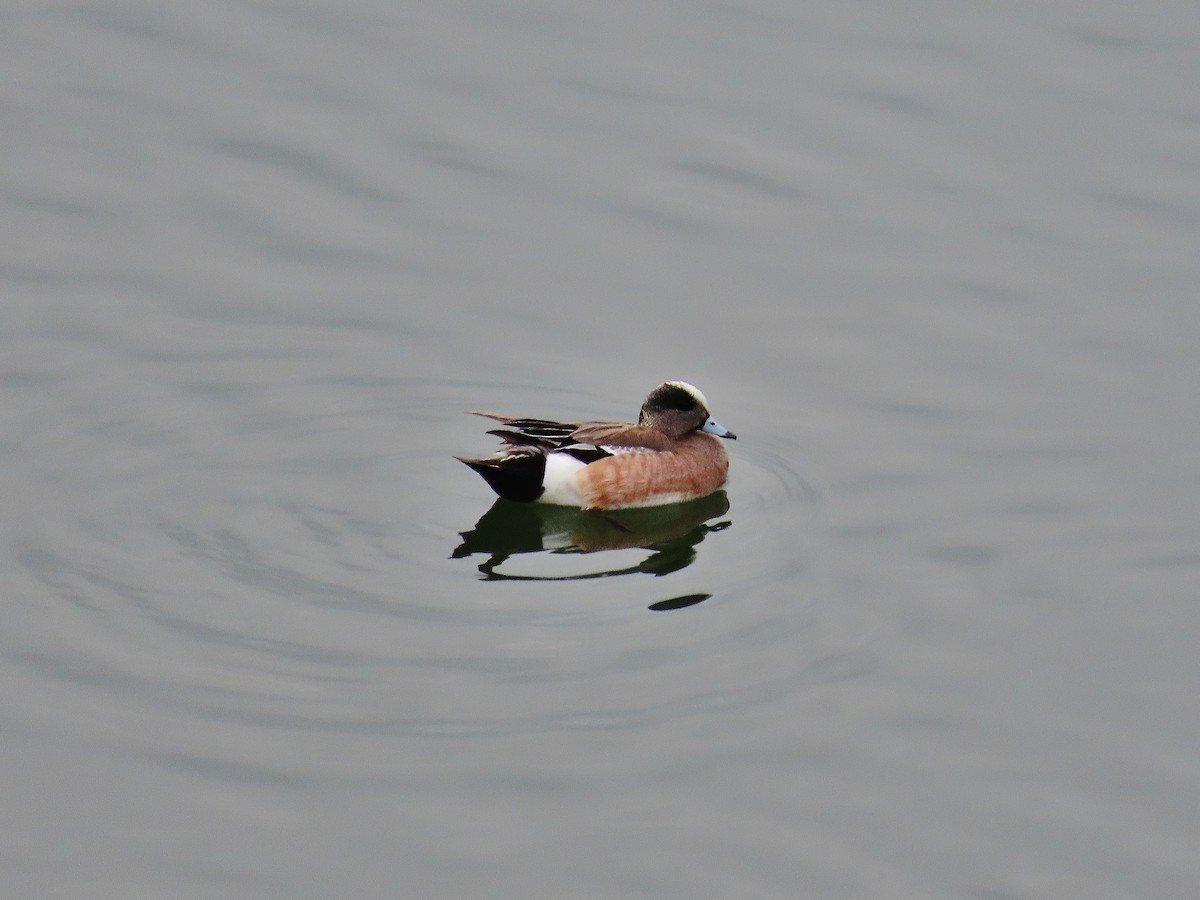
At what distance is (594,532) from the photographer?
1232 cm

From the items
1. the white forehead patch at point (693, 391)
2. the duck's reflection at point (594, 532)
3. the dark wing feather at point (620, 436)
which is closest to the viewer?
the duck's reflection at point (594, 532)

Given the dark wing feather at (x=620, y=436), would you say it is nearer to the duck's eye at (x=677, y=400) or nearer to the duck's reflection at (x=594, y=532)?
the duck's eye at (x=677, y=400)

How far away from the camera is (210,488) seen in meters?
11.7

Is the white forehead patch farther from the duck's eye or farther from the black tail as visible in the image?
the black tail

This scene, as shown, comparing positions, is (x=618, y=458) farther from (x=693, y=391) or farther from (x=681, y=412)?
(x=693, y=391)

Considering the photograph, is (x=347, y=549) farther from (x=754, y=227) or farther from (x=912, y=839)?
(x=754, y=227)

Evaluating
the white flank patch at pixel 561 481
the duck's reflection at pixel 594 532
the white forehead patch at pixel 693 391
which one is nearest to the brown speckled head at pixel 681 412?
the white forehead patch at pixel 693 391

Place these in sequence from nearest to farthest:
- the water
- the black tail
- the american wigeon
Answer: the water, the black tail, the american wigeon

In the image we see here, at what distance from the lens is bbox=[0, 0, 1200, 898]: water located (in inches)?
337

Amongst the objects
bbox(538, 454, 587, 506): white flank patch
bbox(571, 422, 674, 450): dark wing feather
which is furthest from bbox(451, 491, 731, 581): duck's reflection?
bbox(571, 422, 674, 450): dark wing feather

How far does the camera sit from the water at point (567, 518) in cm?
855

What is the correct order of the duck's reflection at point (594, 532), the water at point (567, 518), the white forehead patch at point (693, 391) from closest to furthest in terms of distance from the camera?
the water at point (567, 518), the duck's reflection at point (594, 532), the white forehead patch at point (693, 391)

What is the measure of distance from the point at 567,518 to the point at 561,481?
25 cm

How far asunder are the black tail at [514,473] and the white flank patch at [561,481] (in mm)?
51
